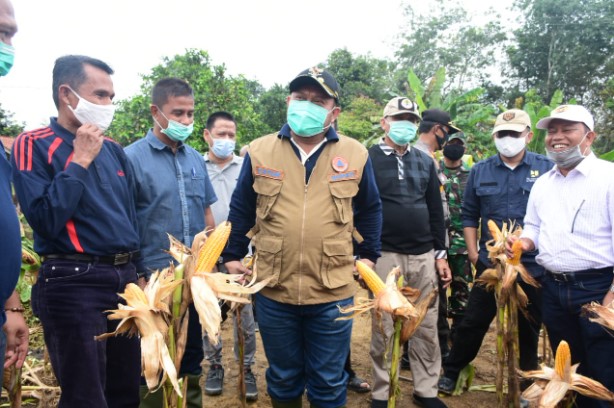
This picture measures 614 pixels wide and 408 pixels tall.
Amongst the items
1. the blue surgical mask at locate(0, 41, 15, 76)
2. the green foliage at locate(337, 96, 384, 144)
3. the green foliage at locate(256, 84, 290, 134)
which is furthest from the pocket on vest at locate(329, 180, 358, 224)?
the green foliage at locate(256, 84, 290, 134)

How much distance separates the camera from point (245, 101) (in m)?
11.7

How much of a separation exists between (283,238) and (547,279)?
1683 mm

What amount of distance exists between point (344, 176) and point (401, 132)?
1089 mm

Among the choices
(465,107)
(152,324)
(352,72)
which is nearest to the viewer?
(152,324)

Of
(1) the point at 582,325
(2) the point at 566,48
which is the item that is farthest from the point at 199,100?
(2) the point at 566,48

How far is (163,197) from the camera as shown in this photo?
9.47 feet

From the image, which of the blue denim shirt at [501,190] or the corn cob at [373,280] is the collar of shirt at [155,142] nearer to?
the corn cob at [373,280]

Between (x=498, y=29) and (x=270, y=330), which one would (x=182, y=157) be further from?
(x=498, y=29)

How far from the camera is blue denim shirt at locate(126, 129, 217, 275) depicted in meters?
2.83

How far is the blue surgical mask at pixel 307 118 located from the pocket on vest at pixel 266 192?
329mm

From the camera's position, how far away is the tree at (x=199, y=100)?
1066 cm

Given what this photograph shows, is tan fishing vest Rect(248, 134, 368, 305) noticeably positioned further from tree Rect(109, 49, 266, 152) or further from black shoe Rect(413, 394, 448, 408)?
tree Rect(109, 49, 266, 152)

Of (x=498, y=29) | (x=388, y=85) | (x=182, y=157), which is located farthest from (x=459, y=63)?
(x=182, y=157)

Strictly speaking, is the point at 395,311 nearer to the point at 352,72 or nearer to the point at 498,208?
the point at 498,208
